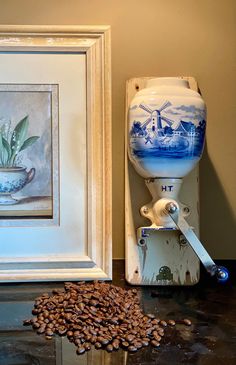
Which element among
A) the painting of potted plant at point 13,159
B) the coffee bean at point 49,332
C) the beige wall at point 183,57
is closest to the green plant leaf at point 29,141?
the painting of potted plant at point 13,159

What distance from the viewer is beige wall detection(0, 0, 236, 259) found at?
0.88m

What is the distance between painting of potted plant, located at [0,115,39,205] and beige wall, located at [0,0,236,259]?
0.64 ft

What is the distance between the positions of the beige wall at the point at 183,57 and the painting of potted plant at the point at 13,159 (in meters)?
0.19

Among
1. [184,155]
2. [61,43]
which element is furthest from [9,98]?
[184,155]

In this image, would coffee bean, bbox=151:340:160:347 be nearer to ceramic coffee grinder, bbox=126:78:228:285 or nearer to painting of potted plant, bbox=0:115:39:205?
ceramic coffee grinder, bbox=126:78:228:285

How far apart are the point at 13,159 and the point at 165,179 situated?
1.05ft

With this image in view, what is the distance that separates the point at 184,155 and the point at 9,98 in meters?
0.39

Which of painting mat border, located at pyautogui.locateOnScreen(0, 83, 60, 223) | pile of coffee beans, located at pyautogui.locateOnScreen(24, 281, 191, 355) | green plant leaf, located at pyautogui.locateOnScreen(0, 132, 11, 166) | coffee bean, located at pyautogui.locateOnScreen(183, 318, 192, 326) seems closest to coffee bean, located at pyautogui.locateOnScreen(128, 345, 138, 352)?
pile of coffee beans, located at pyautogui.locateOnScreen(24, 281, 191, 355)

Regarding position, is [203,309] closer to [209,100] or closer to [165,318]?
[165,318]

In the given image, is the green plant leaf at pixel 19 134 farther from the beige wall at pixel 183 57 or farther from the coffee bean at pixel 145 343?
the coffee bean at pixel 145 343

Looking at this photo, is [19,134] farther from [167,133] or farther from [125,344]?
[125,344]

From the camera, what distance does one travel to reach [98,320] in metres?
0.59

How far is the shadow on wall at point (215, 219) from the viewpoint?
0.90 m

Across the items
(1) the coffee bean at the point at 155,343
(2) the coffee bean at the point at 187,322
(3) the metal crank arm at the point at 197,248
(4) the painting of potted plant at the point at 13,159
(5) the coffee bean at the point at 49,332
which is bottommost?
(1) the coffee bean at the point at 155,343
